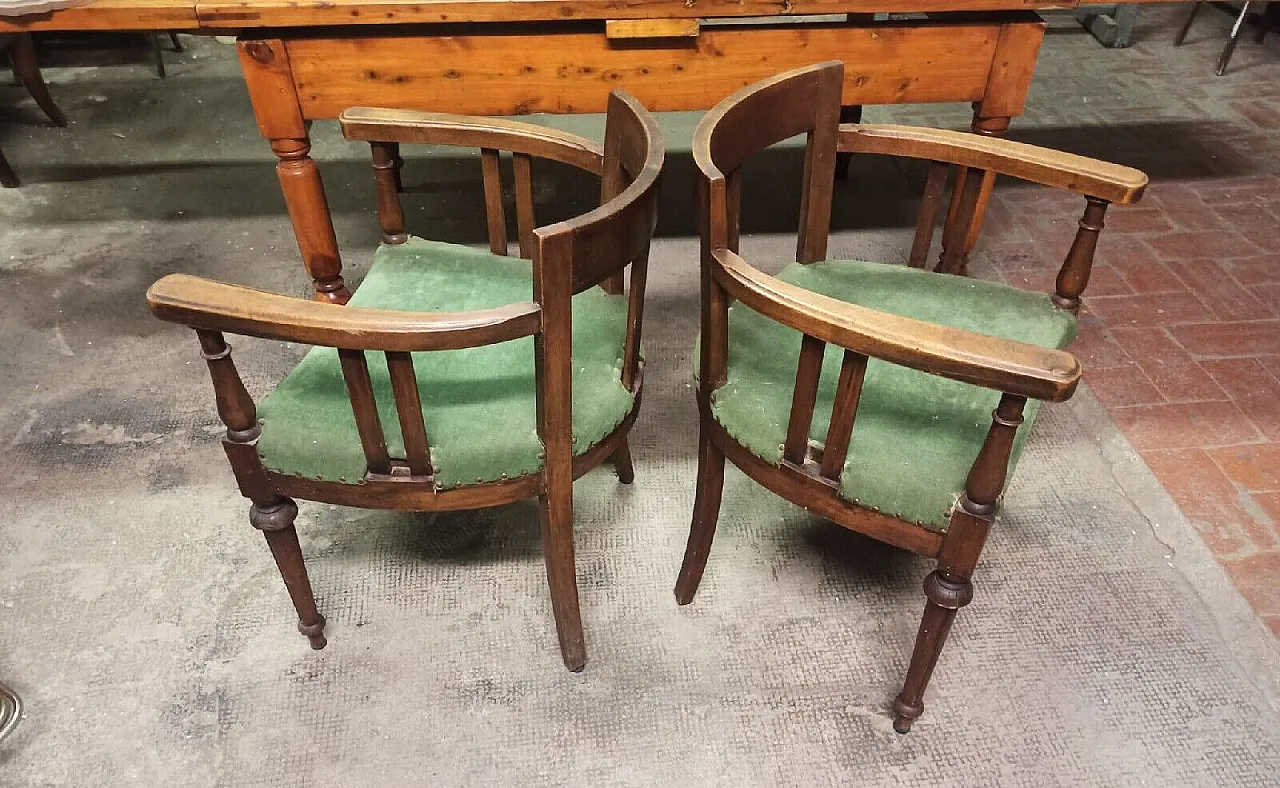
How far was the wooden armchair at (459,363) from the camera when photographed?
1127mm

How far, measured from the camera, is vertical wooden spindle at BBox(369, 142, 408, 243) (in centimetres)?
165

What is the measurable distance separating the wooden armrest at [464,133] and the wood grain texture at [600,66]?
29 centimetres

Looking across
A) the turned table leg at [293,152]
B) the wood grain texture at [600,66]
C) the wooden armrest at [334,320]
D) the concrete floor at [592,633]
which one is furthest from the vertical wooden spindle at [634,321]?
the turned table leg at [293,152]

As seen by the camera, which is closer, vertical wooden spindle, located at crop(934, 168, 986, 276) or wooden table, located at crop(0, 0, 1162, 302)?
vertical wooden spindle, located at crop(934, 168, 986, 276)

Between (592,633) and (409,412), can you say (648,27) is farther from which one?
(592,633)

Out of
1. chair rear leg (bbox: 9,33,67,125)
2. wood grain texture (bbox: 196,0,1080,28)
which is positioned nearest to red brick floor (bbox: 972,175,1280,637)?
wood grain texture (bbox: 196,0,1080,28)

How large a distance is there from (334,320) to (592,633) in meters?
0.82

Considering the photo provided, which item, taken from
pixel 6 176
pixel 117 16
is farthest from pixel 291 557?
pixel 6 176

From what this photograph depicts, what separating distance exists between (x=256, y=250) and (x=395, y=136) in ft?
4.35

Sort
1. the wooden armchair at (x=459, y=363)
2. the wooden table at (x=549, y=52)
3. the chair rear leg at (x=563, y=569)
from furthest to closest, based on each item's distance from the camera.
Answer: the wooden table at (x=549, y=52)
the chair rear leg at (x=563, y=569)
the wooden armchair at (x=459, y=363)

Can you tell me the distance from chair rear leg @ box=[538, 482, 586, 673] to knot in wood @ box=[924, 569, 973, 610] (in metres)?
0.56

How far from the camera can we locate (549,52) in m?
1.87

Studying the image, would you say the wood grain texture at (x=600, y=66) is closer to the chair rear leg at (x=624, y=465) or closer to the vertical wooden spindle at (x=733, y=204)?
the vertical wooden spindle at (x=733, y=204)

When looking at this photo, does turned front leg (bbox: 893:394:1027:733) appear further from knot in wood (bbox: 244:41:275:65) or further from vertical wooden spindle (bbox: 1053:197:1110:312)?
knot in wood (bbox: 244:41:275:65)
